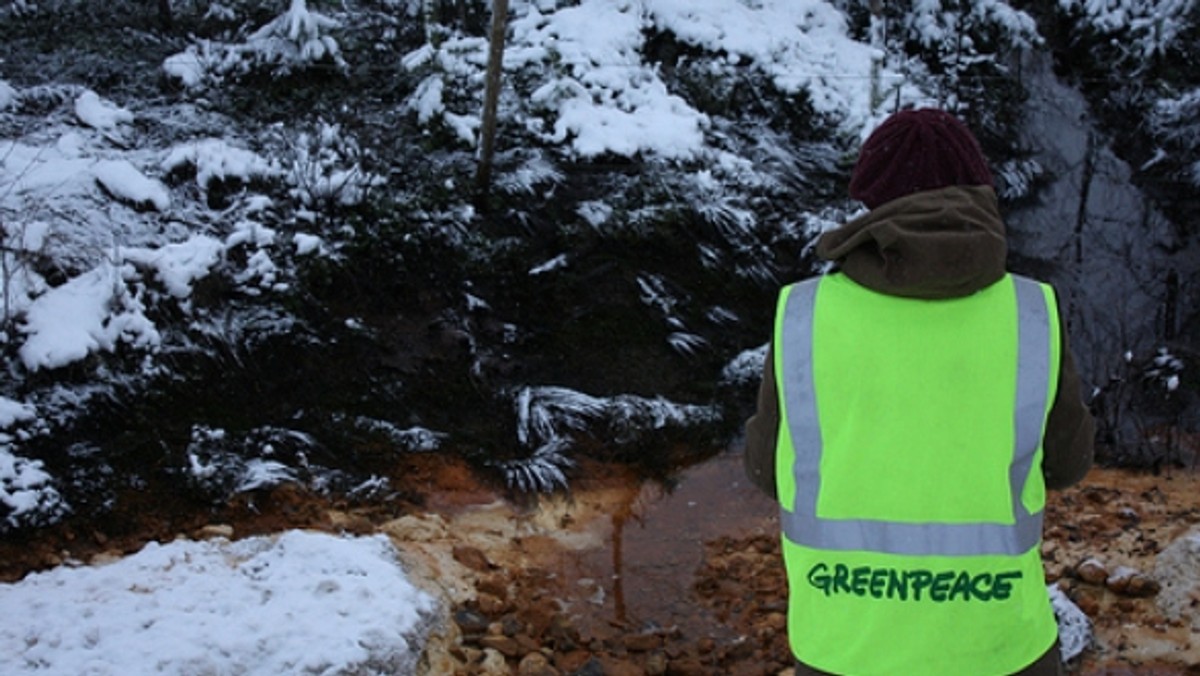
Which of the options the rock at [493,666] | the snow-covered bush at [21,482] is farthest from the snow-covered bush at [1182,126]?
the snow-covered bush at [21,482]

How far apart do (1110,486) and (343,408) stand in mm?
4617

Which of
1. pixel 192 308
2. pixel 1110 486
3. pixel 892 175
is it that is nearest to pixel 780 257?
pixel 1110 486

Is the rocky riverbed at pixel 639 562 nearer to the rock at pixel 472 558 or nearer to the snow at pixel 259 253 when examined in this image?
the rock at pixel 472 558

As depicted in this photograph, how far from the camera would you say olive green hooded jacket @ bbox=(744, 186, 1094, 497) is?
1858 mm

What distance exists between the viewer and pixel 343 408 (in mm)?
6215

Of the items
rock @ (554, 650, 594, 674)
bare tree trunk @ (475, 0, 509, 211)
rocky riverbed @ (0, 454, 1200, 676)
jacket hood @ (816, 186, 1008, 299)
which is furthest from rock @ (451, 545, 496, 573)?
jacket hood @ (816, 186, 1008, 299)

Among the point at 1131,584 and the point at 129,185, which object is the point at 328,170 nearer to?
the point at 129,185

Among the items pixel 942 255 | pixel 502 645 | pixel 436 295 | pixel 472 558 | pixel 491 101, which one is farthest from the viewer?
pixel 491 101

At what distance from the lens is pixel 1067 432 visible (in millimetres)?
2033

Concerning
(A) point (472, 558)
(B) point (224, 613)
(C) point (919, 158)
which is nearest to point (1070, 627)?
(A) point (472, 558)

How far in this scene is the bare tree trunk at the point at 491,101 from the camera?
23.0ft

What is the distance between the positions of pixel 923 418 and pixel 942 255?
309 mm

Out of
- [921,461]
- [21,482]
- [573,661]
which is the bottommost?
[573,661]

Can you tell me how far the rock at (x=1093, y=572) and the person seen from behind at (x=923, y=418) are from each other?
3.48 m
